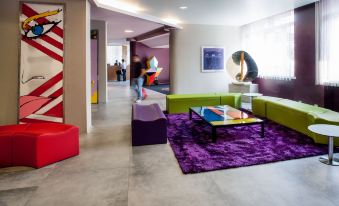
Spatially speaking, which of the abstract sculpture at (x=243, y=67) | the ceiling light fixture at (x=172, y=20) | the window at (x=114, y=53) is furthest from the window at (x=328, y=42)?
the window at (x=114, y=53)

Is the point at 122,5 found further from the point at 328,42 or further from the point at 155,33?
the point at 328,42

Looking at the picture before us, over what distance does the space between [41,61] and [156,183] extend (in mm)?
3246

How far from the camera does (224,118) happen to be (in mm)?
4598

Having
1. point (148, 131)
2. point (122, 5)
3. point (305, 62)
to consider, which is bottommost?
point (148, 131)

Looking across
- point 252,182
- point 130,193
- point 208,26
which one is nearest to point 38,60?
point 130,193

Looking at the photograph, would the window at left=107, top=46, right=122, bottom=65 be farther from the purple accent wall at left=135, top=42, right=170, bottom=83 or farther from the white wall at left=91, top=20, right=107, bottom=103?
the white wall at left=91, top=20, right=107, bottom=103

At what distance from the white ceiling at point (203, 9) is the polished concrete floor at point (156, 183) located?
3.73 meters

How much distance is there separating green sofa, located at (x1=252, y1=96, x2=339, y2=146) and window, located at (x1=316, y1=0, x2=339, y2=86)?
1276 millimetres

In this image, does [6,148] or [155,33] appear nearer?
[6,148]

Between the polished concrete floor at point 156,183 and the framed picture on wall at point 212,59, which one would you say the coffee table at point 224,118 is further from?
the framed picture on wall at point 212,59

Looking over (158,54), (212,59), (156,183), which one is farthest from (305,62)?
(158,54)

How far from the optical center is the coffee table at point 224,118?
420cm

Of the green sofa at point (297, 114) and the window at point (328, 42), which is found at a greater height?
the window at point (328, 42)

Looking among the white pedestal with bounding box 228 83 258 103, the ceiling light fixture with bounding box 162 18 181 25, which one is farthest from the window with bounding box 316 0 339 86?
the ceiling light fixture with bounding box 162 18 181 25
